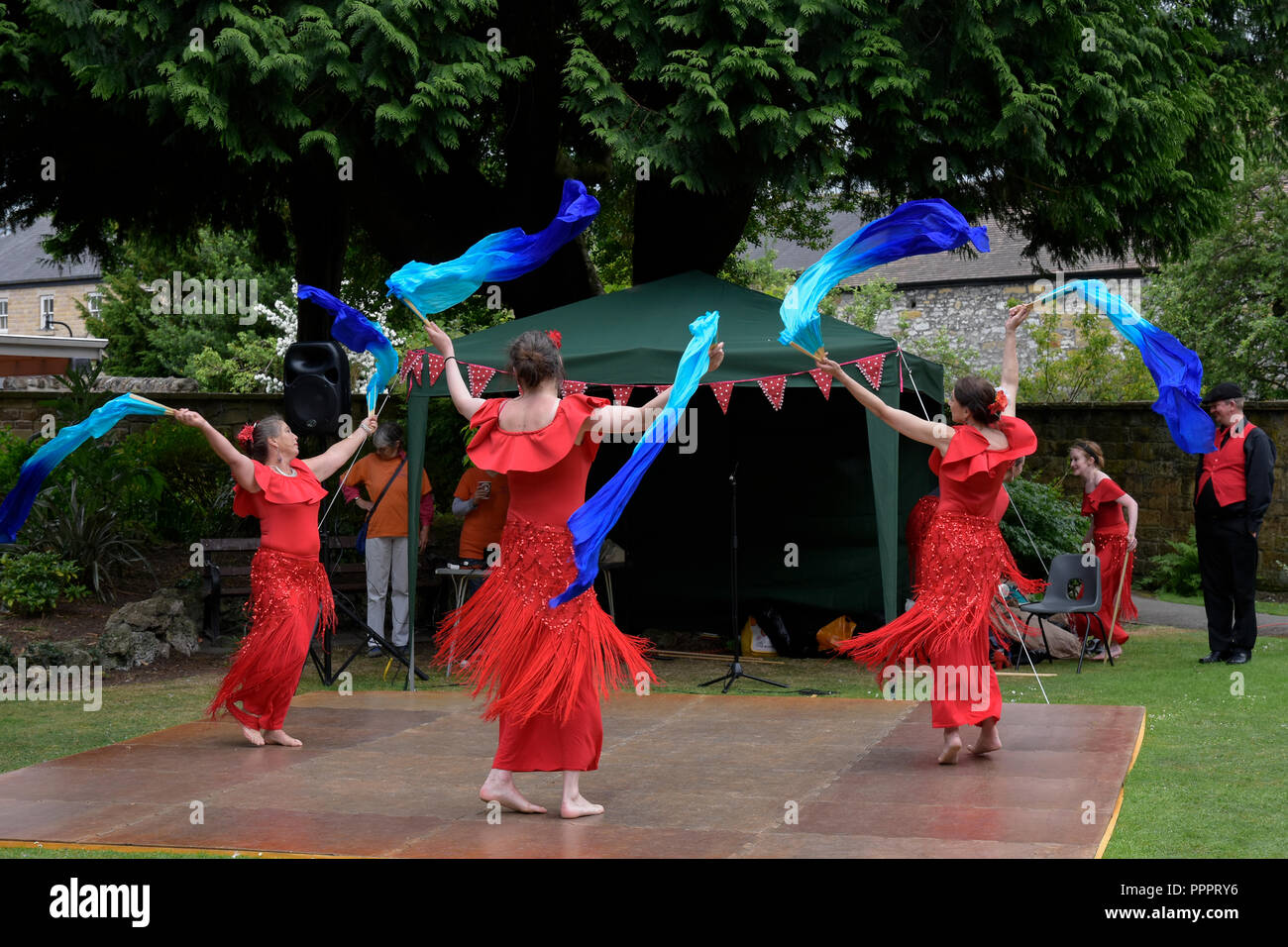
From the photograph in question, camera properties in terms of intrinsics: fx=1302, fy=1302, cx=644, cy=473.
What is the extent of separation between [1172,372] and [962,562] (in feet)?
6.36

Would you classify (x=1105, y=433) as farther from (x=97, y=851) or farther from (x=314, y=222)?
(x=97, y=851)

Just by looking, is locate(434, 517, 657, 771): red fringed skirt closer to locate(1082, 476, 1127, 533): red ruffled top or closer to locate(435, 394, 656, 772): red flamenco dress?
locate(435, 394, 656, 772): red flamenco dress

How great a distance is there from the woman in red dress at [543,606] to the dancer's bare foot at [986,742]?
195 centimetres

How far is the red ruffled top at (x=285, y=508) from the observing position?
6922 millimetres

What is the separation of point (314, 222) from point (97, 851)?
10.6m

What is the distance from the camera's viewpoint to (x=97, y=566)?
11992 mm

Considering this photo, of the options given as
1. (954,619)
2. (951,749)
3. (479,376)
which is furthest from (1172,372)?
(479,376)

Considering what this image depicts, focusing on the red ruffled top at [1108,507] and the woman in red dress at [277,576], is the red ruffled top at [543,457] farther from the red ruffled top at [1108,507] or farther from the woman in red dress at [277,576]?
the red ruffled top at [1108,507]

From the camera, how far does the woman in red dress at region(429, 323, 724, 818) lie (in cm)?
524

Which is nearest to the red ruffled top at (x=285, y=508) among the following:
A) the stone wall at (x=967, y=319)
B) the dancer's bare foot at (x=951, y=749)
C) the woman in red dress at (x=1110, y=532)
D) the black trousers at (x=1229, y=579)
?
Answer: the dancer's bare foot at (x=951, y=749)

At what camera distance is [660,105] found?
11.2 metres

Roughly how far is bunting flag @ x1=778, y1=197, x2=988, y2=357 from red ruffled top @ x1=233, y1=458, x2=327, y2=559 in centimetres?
271
